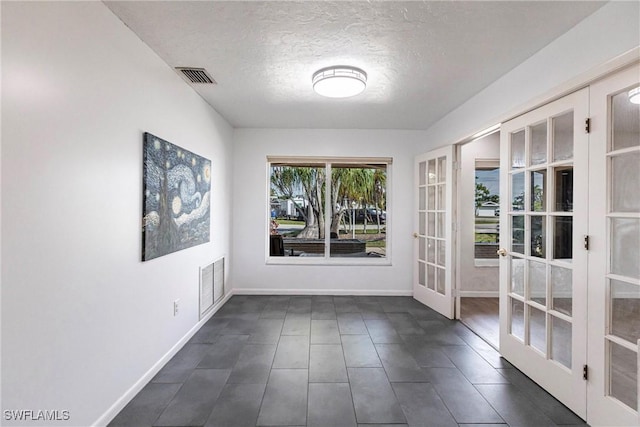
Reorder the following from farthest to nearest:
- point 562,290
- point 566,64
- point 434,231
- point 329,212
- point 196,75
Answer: point 329,212, point 434,231, point 196,75, point 562,290, point 566,64

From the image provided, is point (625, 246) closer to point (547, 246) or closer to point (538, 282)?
point (547, 246)

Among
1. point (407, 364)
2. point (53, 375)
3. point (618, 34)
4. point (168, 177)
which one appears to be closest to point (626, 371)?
point (407, 364)

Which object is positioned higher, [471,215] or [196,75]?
[196,75]

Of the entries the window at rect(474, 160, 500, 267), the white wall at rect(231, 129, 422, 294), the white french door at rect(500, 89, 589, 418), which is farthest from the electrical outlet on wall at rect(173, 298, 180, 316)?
the window at rect(474, 160, 500, 267)

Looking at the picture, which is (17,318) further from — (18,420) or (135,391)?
(135,391)

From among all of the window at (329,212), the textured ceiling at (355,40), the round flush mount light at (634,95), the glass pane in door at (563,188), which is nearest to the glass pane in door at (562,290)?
the glass pane in door at (563,188)

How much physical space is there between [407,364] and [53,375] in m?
2.35

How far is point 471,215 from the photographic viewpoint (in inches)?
175

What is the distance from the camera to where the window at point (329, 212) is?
14.9ft

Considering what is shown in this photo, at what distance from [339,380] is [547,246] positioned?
1853mm

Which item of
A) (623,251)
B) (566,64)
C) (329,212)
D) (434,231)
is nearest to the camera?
(623,251)

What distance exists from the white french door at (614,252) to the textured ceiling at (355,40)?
625mm

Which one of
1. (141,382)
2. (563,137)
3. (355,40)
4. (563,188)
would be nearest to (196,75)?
(355,40)

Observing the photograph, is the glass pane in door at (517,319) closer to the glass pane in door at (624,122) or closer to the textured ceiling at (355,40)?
the glass pane in door at (624,122)
